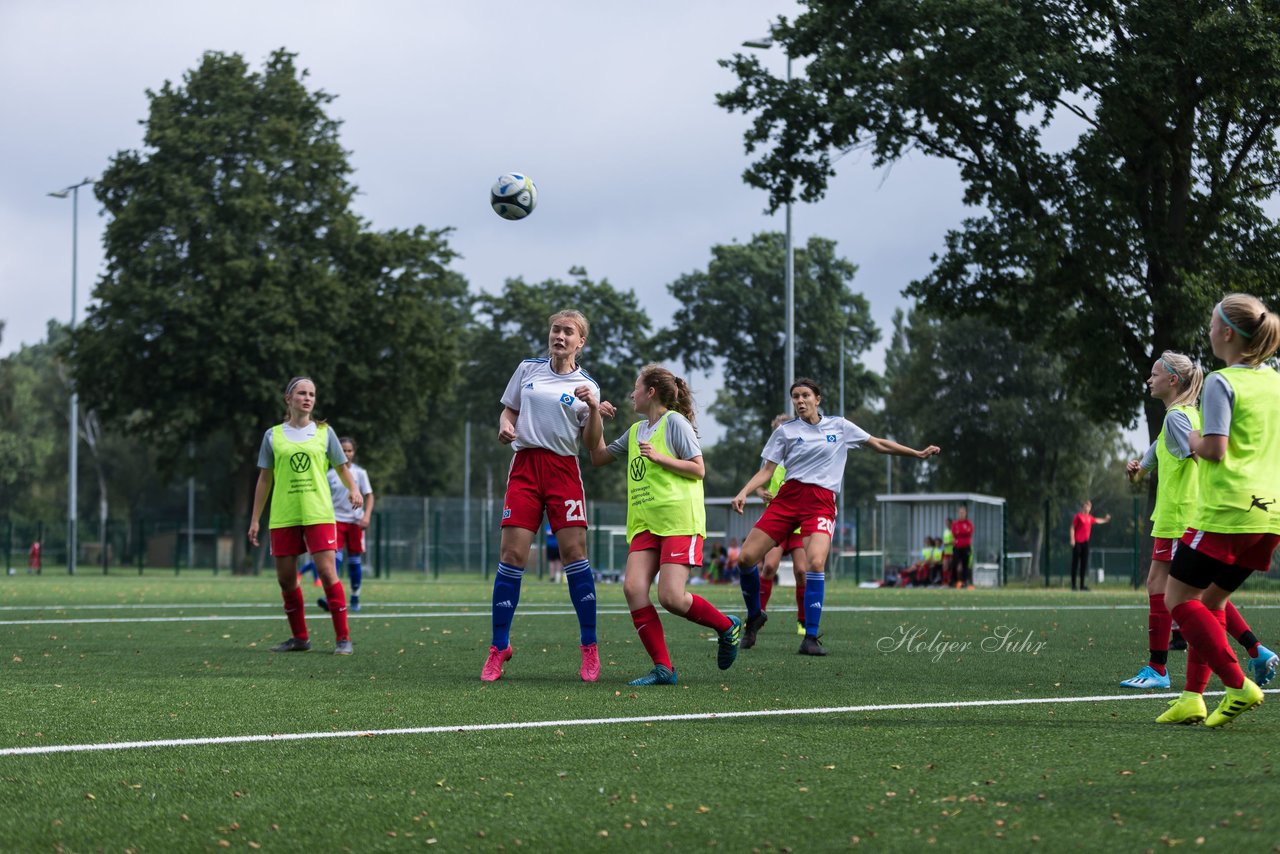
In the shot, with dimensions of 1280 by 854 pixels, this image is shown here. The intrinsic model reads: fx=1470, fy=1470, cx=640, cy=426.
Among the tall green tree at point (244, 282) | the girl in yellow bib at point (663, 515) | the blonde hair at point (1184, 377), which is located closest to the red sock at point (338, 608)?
the girl in yellow bib at point (663, 515)

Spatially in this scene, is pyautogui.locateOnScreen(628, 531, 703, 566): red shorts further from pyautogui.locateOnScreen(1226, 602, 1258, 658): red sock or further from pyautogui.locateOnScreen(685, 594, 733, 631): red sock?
pyautogui.locateOnScreen(1226, 602, 1258, 658): red sock

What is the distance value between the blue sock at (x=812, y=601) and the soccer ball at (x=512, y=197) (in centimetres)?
343

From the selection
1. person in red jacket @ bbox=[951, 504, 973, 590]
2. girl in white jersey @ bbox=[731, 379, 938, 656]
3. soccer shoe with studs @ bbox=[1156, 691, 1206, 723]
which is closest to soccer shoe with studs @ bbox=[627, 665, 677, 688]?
girl in white jersey @ bbox=[731, 379, 938, 656]

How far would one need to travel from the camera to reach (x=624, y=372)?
2719 inches

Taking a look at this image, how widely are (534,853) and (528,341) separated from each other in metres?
65.1

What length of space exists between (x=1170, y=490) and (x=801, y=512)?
10.7 feet

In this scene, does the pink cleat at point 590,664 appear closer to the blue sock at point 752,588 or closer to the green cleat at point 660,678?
the green cleat at point 660,678

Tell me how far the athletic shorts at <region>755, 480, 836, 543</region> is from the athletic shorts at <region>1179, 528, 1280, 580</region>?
4.93 metres

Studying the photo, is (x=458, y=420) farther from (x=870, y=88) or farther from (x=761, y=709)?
(x=761, y=709)

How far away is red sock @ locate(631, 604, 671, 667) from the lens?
817 centimetres

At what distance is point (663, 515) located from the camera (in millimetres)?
8320

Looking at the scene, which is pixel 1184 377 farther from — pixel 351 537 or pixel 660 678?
pixel 351 537

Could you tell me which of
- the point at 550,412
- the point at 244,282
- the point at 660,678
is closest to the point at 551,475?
the point at 550,412

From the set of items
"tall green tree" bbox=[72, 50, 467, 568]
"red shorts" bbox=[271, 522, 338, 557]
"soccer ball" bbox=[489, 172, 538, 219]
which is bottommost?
"red shorts" bbox=[271, 522, 338, 557]
